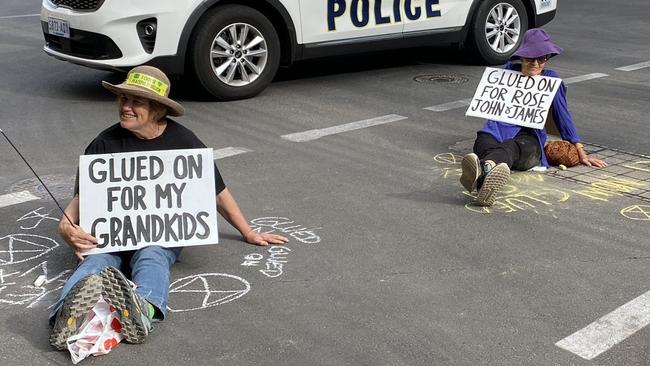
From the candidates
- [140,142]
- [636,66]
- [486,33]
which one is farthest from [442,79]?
[140,142]

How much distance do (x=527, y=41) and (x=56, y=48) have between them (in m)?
4.70

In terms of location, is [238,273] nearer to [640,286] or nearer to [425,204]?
[425,204]

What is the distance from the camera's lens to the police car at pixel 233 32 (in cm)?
809

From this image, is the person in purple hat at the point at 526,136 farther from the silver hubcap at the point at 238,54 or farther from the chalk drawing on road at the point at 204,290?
the silver hubcap at the point at 238,54

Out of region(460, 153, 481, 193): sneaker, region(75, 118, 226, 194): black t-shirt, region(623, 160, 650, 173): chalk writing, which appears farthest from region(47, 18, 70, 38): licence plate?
region(623, 160, 650, 173): chalk writing

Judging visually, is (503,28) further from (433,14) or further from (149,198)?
(149,198)

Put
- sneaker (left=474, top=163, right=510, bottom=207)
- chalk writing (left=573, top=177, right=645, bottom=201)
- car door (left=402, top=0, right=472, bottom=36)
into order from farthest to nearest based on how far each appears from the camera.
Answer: car door (left=402, top=0, right=472, bottom=36)
chalk writing (left=573, top=177, right=645, bottom=201)
sneaker (left=474, top=163, right=510, bottom=207)

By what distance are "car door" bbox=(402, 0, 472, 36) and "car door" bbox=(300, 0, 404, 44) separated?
12 cm

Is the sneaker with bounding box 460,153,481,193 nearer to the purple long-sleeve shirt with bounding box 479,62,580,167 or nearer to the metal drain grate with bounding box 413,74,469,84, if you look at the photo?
the purple long-sleeve shirt with bounding box 479,62,580,167

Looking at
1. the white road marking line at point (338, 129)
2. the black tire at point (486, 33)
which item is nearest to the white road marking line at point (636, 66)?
the black tire at point (486, 33)

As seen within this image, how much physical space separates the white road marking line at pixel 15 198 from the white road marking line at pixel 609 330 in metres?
3.53

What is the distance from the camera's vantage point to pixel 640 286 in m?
4.39

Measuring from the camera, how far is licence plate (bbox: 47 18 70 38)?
8.45 metres

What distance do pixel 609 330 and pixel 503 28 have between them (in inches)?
275
